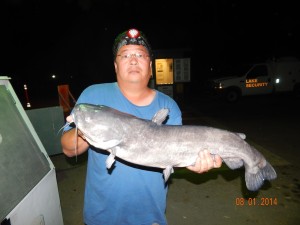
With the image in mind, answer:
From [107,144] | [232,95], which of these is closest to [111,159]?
[107,144]

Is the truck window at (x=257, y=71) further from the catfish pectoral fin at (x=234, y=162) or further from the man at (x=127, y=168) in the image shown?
the man at (x=127, y=168)

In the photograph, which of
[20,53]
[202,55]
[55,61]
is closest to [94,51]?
[55,61]

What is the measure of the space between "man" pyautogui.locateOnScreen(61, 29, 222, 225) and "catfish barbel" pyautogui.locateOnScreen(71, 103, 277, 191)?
154 mm

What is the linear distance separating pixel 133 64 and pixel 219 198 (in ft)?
11.8

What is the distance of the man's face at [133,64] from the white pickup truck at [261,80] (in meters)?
14.1

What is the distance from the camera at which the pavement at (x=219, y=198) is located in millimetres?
4375

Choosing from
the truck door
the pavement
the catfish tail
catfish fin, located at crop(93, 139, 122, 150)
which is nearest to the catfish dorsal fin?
catfish fin, located at crop(93, 139, 122, 150)

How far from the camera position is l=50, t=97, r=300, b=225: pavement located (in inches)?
172

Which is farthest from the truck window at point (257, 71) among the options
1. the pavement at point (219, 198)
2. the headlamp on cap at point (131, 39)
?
the headlamp on cap at point (131, 39)

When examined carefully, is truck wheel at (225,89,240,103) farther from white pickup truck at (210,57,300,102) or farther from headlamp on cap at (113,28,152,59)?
headlamp on cap at (113,28,152,59)

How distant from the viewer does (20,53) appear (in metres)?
41.3

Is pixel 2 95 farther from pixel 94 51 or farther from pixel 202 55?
→ pixel 94 51

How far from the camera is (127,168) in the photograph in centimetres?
267

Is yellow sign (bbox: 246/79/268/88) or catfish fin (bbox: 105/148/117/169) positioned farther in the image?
yellow sign (bbox: 246/79/268/88)
